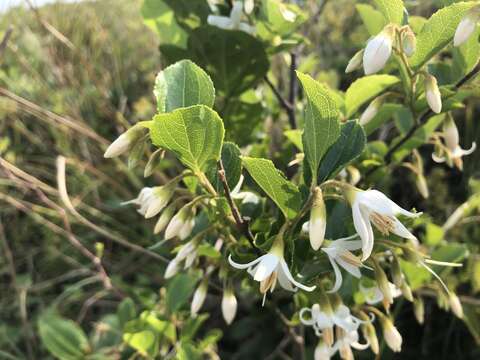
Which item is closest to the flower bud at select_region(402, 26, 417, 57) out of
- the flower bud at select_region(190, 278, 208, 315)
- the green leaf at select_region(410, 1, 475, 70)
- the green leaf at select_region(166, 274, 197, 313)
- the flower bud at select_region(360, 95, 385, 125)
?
the green leaf at select_region(410, 1, 475, 70)

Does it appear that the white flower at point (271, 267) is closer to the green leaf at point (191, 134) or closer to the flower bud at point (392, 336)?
the green leaf at point (191, 134)

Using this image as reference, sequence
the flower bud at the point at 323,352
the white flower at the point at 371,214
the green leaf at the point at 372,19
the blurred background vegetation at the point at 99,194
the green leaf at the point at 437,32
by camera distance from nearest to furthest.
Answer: the white flower at the point at 371,214 → the green leaf at the point at 437,32 → the flower bud at the point at 323,352 → the green leaf at the point at 372,19 → the blurred background vegetation at the point at 99,194

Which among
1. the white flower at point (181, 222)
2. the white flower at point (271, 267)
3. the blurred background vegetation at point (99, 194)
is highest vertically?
the white flower at point (271, 267)

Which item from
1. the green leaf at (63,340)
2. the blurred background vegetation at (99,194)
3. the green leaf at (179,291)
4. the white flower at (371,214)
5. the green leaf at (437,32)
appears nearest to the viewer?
the white flower at (371,214)

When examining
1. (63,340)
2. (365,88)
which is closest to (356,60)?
(365,88)

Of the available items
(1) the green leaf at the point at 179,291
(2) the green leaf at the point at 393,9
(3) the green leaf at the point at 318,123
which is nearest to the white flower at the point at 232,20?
(2) the green leaf at the point at 393,9

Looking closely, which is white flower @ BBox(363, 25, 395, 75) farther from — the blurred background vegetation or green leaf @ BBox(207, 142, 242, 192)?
the blurred background vegetation

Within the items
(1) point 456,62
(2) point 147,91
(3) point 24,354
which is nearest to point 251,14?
(1) point 456,62
